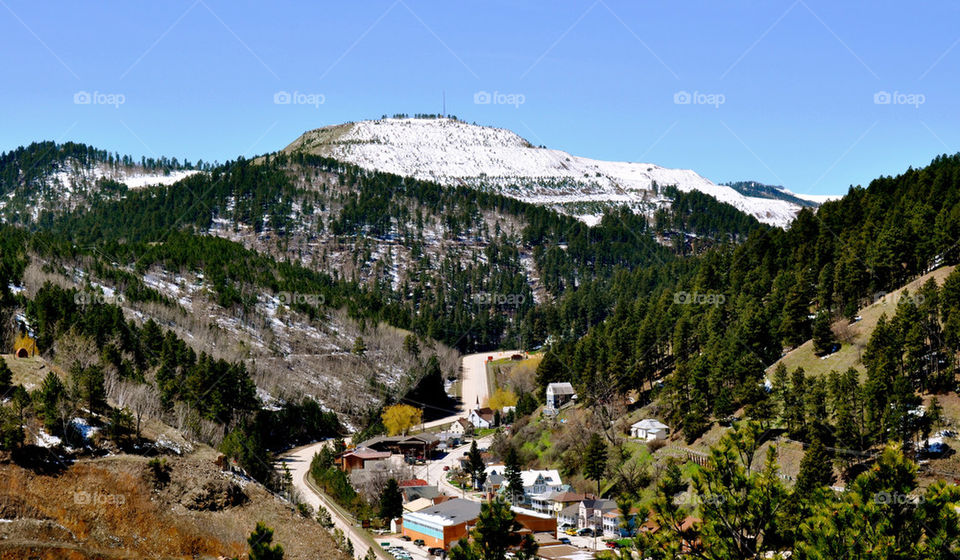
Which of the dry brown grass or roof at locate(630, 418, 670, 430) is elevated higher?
roof at locate(630, 418, 670, 430)

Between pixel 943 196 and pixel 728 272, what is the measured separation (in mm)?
24363

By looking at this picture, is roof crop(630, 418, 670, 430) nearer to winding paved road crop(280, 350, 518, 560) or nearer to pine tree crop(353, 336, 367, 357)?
winding paved road crop(280, 350, 518, 560)

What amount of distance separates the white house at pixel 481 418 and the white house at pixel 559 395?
45.0ft

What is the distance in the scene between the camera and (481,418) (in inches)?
3932

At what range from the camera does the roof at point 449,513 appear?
53.0 m

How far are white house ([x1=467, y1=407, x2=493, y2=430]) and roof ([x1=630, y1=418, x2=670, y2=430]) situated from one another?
3356 centimetres

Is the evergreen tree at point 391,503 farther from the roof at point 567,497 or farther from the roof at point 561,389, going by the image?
the roof at point 561,389

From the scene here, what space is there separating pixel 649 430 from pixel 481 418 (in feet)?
124

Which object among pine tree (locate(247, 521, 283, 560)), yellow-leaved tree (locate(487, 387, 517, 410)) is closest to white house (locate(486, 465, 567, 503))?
yellow-leaved tree (locate(487, 387, 517, 410))

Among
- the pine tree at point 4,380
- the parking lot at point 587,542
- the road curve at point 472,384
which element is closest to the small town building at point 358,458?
the road curve at point 472,384

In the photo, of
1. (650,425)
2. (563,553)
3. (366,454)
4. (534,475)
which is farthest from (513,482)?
(366,454)

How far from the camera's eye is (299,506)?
52.3 m

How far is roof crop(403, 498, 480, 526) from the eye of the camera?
52969 mm

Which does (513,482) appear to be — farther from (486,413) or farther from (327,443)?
(486,413)
